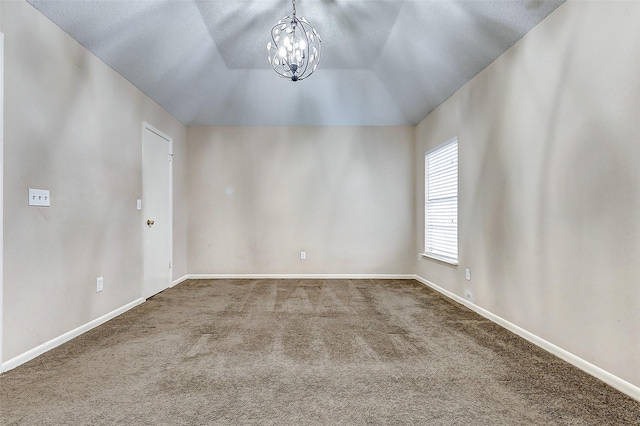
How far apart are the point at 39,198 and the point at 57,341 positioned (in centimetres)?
109

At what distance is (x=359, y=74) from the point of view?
159 inches

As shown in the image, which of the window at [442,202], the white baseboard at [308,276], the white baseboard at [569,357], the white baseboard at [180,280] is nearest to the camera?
the white baseboard at [569,357]

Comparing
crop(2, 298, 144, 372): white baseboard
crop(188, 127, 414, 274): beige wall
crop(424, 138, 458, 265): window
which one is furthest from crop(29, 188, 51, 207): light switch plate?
crop(424, 138, 458, 265): window

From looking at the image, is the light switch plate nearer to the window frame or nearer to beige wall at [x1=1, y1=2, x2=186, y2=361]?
beige wall at [x1=1, y1=2, x2=186, y2=361]

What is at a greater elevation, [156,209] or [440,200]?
[440,200]

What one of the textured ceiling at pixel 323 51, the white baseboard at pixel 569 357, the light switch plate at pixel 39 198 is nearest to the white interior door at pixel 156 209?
the textured ceiling at pixel 323 51

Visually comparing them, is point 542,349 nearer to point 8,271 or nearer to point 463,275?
point 463,275

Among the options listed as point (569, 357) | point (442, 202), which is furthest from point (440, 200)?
point (569, 357)

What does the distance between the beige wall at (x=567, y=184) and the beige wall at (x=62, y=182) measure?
3677 mm

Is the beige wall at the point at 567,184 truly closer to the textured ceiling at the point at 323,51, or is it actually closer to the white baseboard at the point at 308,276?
the textured ceiling at the point at 323,51

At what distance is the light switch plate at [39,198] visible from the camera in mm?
2137

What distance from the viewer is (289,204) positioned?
16.0 ft

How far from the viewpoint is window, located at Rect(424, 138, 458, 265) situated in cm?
372

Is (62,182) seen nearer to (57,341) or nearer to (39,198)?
(39,198)
